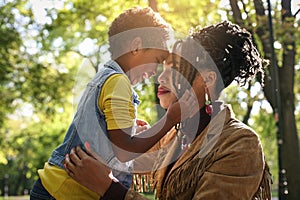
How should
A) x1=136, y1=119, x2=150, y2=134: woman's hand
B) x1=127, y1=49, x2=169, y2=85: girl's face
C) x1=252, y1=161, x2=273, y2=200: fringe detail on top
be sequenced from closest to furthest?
x1=252, y1=161, x2=273, y2=200: fringe detail on top
x1=136, y1=119, x2=150, y2=134: woman's hand
x1=127, y1=49, x2=169, y2=85: girl's face

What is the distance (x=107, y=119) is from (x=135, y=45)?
22.9 inches

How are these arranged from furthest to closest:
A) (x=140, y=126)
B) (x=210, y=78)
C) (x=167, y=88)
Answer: (x=140, y=126) < (x=167, y=88) < (x=210, y=78)

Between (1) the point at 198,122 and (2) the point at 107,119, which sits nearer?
(1) the point at 198,122

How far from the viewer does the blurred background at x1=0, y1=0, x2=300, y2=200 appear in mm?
10241

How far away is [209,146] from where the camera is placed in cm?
221

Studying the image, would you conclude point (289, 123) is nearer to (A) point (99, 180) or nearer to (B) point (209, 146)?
(B) point (209, 146)

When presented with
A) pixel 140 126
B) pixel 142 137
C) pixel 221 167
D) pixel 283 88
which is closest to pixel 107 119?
pixel 142 137

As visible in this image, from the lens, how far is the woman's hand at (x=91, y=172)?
2111 mm

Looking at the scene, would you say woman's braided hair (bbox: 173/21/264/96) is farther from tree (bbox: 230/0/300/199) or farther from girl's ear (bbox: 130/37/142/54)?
tree (bbox: 230/0/300/199)

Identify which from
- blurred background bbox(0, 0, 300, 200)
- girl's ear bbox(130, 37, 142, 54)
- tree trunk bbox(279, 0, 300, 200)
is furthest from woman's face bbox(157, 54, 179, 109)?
tree trunk bbox(279, 0, 300, 200)

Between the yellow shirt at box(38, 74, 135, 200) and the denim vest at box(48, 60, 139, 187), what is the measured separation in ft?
0.11

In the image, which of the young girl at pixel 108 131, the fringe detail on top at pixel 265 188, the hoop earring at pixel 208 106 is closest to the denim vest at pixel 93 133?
the young girl at pixel 108 131

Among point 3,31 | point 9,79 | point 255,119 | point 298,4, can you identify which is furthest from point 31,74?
point 255,119

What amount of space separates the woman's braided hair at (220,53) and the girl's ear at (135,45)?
568mm
